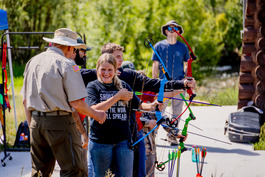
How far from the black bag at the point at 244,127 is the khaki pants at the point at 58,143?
148 inches

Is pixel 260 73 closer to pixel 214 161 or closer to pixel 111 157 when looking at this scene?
pixel 214 161

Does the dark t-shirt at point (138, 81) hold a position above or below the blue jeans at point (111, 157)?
above

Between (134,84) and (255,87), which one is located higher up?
(134,84)

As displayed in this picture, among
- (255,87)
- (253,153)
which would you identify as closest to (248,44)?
(255,87)

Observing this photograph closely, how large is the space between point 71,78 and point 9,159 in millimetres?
2976

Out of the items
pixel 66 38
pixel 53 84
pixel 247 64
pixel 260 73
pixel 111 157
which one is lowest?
pixel 111 157

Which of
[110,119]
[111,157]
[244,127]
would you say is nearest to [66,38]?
[110,119]

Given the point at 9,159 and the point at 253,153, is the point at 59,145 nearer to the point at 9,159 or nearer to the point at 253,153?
Result: the point at 9,159

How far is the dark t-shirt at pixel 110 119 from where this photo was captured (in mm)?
3672

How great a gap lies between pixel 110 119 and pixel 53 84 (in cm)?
61

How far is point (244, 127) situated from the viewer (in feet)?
22.0

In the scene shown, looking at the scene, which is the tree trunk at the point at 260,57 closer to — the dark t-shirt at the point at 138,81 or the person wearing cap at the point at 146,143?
Result: the person wearing cap at the point at 146,143

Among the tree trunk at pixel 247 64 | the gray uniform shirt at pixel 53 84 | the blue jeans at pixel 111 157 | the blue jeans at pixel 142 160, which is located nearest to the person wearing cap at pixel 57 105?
the gray uniform shirt at pixel 53 84

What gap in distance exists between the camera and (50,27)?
19672 mm
